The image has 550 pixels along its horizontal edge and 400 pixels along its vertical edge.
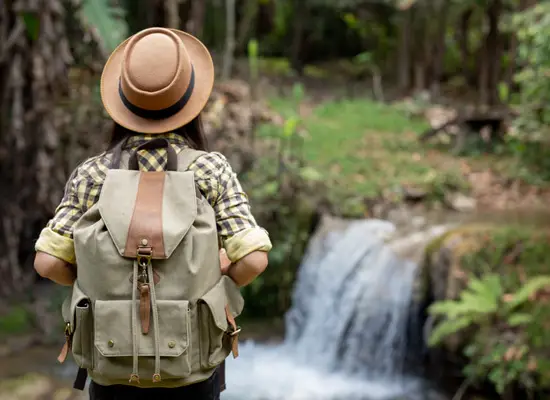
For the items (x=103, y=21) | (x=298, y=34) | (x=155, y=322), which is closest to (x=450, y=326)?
(x=103, y=21)

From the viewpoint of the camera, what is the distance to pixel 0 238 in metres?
6.78

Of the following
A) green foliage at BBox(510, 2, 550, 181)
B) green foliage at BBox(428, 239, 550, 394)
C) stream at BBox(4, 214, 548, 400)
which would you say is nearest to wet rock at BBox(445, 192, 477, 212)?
stream at BBox(4, 214, 548, 400)

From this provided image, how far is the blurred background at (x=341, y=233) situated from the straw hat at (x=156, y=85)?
369 cm

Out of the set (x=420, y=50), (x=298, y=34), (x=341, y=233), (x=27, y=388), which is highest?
(x=298, y=34)

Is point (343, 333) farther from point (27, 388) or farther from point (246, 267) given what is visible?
point (246, 267)

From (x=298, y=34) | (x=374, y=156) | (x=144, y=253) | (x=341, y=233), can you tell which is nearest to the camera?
(x=144, y=253)

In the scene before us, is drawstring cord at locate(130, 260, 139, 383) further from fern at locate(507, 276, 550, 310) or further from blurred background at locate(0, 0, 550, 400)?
fern at locate(507, 276, 550, 310)

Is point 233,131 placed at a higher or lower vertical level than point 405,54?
lower

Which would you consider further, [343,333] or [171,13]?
[171,13]

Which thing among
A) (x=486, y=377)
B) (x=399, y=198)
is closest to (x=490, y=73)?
(x=399, y=198)

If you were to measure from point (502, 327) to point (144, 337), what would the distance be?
14.5 ft

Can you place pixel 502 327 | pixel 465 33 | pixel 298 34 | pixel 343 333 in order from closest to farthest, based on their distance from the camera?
pixel 502 327 < pixel 343 333 < pixel 465 33 < pixel 298 34

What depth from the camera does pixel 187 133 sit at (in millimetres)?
2229

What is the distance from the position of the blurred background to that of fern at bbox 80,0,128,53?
14mm
